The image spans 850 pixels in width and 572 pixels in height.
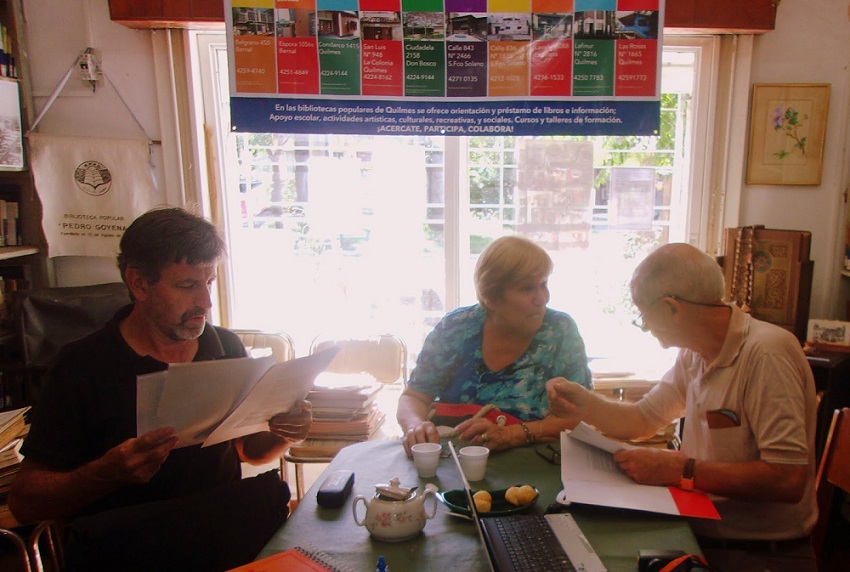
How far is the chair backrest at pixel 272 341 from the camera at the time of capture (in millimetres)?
2922

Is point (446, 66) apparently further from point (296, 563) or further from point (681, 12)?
point (296, 563)

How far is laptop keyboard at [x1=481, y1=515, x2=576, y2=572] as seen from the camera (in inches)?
42.4

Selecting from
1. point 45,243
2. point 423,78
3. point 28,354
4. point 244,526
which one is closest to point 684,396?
point 244,526

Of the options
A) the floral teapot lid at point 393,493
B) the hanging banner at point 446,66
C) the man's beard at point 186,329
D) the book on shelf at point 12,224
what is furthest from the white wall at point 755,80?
the floral teapot lid at point 393,493

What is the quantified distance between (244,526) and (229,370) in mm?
415

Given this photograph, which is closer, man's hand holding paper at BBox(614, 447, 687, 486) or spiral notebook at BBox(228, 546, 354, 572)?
spiral notebook at BBox(228, 546, 354, 572)

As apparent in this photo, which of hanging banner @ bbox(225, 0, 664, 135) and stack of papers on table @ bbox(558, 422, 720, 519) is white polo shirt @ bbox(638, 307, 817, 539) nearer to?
stack of papers on table @ bbox(558, 422, 720, 519)

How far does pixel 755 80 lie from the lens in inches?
113

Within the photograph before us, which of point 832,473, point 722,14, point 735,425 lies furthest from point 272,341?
point 722,14

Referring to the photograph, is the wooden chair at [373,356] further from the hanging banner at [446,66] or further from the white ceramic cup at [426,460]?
the white ceramic cup at [426,460]

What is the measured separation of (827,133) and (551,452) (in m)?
2.34

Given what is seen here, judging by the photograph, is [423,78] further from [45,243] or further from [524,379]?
[45,243]

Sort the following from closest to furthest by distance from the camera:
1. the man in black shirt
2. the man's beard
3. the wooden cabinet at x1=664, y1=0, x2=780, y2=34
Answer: the man in black shirt < the man's beard < the wooden cabinet at x1=664, y1=0, x2=780, y2=34

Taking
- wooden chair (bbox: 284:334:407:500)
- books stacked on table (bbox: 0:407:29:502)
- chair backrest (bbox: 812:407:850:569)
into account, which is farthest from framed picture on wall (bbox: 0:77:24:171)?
chair backrest (bbox: 812:407:850:569)
